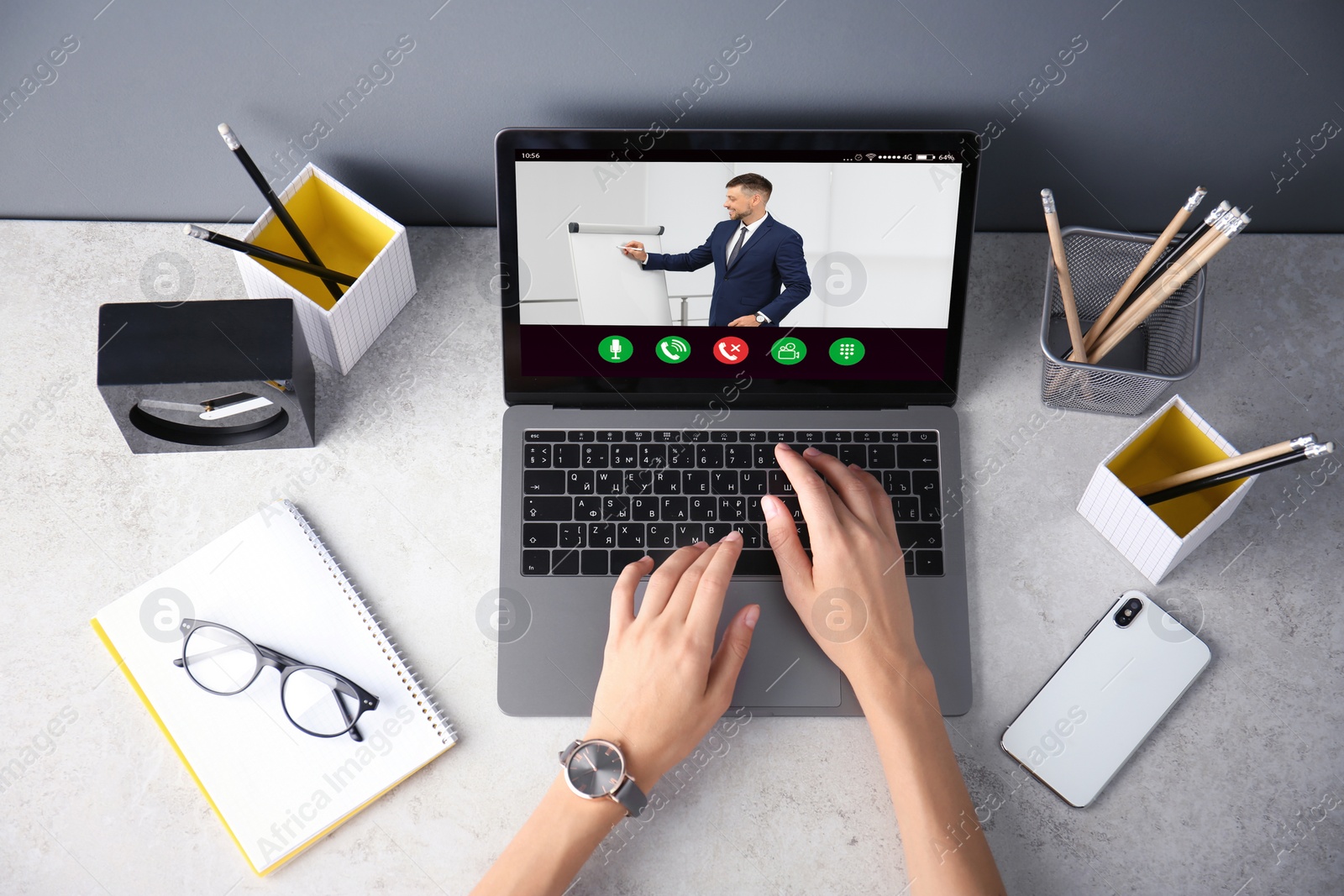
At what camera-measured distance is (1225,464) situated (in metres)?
0.84

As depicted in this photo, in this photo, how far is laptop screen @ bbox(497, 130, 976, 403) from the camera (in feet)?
3.01

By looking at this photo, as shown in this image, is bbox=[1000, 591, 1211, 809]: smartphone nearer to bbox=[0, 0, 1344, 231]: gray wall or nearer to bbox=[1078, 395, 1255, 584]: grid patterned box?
bbox=[1078, 395, 1255, 584]: grid patterned box

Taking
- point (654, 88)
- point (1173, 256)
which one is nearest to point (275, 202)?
point (654, 88)

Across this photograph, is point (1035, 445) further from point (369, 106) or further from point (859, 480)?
point (369, 106)

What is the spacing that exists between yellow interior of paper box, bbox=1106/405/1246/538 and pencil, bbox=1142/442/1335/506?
0.02 meters

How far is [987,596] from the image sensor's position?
3.13 ft

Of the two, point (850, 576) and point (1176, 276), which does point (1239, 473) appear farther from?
point (850, 576)

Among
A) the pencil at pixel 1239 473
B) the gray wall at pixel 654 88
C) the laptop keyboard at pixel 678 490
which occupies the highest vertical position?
the gray wall at pixel 654 88

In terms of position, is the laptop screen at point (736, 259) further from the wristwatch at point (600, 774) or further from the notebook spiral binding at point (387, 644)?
the wristwatch at point (600, 774)

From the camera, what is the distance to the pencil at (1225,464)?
0.78m

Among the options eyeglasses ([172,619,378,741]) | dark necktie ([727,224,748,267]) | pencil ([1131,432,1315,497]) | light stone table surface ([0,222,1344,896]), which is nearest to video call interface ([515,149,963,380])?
dark necktie ([727,224,748,267])

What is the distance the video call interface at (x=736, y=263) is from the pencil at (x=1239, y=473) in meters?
0.25

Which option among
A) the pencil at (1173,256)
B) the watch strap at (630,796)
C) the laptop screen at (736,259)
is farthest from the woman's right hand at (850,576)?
A: the pencil at (1173,256)

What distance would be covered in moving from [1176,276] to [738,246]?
41 centimetres
